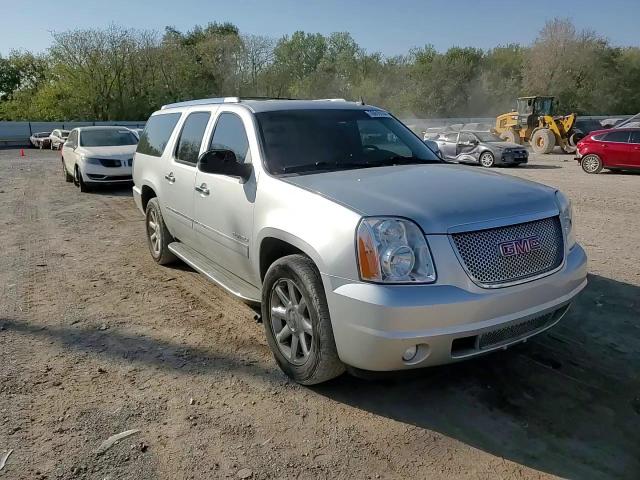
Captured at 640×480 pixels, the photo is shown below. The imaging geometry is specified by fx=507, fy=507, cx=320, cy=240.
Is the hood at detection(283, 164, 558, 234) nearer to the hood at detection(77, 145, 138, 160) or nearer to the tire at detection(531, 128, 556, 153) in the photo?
the hood at detection(77, 145, 138, 160)

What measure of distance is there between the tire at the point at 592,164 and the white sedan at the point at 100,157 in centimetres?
1464

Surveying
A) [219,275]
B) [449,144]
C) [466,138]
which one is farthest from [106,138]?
→ [466,138]

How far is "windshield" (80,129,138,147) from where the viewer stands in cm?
1334

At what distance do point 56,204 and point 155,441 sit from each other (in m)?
9.60

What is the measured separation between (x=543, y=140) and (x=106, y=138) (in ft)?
69.4

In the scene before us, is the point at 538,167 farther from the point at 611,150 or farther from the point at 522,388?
the point at 522,388

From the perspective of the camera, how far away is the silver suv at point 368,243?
273 cm

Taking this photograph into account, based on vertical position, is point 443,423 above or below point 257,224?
below

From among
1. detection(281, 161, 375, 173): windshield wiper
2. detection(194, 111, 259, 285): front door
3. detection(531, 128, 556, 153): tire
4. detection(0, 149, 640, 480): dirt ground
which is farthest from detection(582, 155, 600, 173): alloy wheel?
detection(194, 111, 259, 285): front door

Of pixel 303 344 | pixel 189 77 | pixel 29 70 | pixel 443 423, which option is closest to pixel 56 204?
pixel 303 344

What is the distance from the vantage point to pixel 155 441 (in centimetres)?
285

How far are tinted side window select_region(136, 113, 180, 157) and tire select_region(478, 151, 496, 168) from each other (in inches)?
627

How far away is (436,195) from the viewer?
3066 mm

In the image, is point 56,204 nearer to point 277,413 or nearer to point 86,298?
point 86,298
